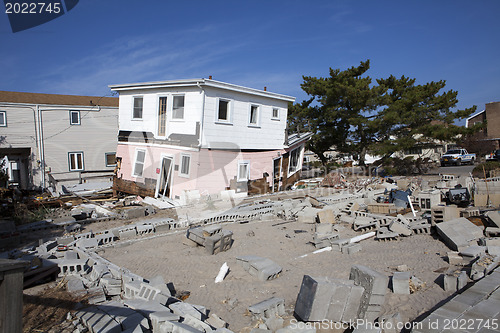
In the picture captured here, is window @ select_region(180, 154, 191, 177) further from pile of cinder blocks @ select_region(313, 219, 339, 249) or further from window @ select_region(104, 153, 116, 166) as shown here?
window @ select_region(104, 153, 116, 166)

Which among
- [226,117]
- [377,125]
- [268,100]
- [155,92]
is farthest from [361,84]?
[155,92]

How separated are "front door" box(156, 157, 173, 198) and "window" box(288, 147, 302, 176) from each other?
28.3 ft

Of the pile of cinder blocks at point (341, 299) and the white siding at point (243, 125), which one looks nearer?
the pile of cinder blocks at point (341, 299)

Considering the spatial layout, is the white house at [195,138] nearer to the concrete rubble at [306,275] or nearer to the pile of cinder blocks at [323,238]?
the concrete rubble at [306,275]

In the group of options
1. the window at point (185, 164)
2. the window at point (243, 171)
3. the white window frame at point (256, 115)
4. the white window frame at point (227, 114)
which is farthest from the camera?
the white window frame at point (256, 115)

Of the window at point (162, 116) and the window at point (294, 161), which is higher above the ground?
A: the window at point (162, 116)

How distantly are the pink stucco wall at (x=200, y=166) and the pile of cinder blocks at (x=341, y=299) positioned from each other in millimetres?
10991

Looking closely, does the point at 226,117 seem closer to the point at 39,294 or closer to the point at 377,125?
the point at 39,294

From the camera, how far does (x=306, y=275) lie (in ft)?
18.5

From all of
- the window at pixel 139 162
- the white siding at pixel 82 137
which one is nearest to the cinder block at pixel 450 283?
→ the window at pixel 139 162

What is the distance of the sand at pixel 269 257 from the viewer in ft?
19.9

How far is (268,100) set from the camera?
19.8 meters

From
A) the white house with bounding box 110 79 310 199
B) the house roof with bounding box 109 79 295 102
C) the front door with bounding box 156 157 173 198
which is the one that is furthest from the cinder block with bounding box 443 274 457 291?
the front door with bounding box 156 157 173 198

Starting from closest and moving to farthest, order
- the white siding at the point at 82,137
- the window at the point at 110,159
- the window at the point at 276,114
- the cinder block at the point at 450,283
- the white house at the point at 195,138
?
1. the cinder block at the point at 450,283
2. the white house at the point at 195,138
3. the window at the point at 276,114
4. the white siding at the point at 82,137
5. the window at the point at 110,159
